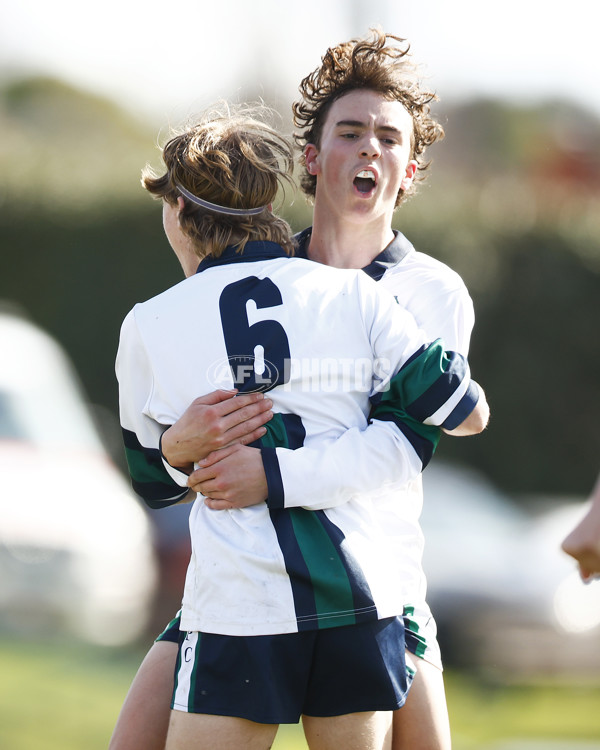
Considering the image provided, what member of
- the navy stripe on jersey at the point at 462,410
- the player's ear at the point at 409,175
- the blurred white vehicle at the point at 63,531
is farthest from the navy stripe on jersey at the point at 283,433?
the blurred white vehicle at the point at 63,531

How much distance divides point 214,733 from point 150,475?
1.97ft

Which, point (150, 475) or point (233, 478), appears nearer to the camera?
point (233, 478)

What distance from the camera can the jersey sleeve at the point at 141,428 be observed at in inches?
84.0

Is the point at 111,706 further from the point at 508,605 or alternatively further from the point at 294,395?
the point at 294,395

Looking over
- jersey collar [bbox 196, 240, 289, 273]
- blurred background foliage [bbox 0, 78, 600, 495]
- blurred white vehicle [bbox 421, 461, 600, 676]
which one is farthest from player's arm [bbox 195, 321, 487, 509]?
blurred background foliage [bbox 0, 78, 600, 495]

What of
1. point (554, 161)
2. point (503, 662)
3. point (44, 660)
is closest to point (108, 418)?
point (44, 660)

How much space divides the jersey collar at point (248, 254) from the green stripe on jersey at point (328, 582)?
1.90 feet

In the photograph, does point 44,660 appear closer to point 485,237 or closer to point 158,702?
point 158,702

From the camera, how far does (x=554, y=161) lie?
→ 14602 mm

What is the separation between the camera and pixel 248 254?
2.13 metres

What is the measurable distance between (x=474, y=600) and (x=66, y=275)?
4967mm

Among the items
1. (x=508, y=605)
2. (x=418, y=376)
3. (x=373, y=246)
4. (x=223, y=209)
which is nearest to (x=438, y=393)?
(x=418, y=376)

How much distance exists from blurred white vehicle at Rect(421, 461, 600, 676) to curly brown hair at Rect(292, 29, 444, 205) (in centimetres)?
432

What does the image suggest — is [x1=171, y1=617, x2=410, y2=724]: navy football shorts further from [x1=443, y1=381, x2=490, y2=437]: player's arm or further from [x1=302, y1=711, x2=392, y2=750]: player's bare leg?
[x1=443, y1=381, x2=490, y2=437]: player's arm
